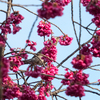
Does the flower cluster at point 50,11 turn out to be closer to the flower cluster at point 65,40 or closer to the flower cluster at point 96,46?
the flower cluster at point 96,46

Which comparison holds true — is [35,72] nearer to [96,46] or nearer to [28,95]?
[28,95]

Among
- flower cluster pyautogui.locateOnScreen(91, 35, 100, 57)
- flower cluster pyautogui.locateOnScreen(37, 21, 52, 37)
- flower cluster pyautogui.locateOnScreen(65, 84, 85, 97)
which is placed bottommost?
flower cluster pyautogui.locateOnScreen(65, 84, 85, 97)

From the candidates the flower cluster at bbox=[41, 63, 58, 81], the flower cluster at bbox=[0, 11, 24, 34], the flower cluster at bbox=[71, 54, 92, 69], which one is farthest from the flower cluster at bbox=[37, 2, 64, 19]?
the flower cluster at bbox=[0, 11, 24, 34]

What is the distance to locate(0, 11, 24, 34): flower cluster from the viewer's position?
480cm

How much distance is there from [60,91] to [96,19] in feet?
6.90

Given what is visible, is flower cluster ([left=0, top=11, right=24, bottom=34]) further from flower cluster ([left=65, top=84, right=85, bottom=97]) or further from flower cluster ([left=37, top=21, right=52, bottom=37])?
flower cluster ([left=65, top=84, right=85, bottom=97])

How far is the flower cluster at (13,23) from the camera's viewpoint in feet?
15.8

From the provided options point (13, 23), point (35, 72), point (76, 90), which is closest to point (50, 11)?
point (35, 72)

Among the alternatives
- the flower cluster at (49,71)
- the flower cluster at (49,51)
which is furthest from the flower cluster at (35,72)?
the flower cluster at (49,51)

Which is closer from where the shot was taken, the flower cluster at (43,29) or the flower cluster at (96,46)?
the flower cluster at (96,46)

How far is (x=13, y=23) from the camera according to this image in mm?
4918

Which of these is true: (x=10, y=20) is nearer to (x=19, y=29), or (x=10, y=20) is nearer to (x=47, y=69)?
(x=19, y=29)

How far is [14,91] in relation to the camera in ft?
14.4

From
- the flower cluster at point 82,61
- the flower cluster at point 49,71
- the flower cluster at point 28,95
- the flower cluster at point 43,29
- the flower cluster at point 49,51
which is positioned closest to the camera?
the flower cluster at point 82,61
